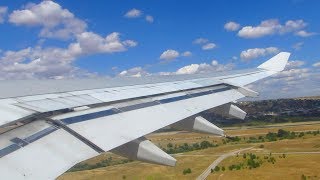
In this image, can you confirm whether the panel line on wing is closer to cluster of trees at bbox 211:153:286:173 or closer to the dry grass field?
the dry grass field

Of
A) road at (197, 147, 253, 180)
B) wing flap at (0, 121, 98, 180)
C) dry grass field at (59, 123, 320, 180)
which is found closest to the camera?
wing flap at (0, 121, 98, 180)

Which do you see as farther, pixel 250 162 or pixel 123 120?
pixel 250 162

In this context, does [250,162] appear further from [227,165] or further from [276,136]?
[276,136]

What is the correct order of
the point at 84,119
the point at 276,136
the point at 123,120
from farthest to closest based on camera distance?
the point at 276,136 → the point at 123,120 → the point at 84,119

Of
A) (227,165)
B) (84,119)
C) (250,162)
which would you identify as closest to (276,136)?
(250,162)

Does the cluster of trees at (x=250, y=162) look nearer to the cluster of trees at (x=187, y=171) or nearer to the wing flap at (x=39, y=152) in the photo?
the cluster of trees at (x=187, y=171)

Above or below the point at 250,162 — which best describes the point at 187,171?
below

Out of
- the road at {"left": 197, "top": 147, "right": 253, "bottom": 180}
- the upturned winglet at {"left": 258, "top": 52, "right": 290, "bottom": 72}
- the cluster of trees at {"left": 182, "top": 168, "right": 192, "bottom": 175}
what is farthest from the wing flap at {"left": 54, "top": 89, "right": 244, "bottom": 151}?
the cluster of trees at {"left": 182, "top": 168, "right": 192, "bottom": 175}
